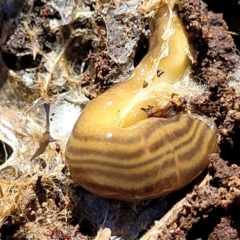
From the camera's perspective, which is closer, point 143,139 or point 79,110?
point 143,139

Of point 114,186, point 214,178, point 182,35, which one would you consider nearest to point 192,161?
point 214,178

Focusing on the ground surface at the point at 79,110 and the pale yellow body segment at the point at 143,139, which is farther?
the ground surface at the point at 79,110

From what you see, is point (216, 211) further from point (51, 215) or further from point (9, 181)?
point (9, 181)

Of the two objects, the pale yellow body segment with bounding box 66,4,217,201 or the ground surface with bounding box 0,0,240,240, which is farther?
the ground surface with bounding box 0,0,240,240
